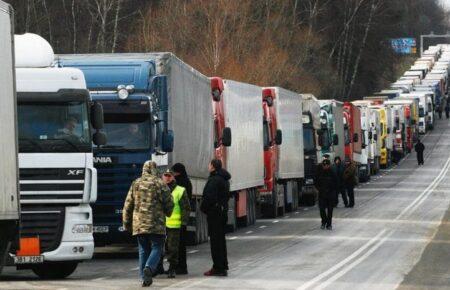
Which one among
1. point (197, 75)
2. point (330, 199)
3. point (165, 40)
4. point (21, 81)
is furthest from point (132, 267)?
point (165, 40)

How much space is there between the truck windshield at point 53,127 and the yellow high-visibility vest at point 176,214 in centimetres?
137

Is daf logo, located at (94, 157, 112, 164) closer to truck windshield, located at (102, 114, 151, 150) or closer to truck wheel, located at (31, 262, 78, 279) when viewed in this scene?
truck windshield, located at (102, 114, 151, 150)

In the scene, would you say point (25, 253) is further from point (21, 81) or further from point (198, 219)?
point (198, 219)

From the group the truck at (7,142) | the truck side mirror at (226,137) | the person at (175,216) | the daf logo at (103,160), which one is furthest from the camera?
the truck side mirror at (226,137)

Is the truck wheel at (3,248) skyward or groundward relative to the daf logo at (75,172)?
groundward

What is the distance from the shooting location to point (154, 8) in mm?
89062

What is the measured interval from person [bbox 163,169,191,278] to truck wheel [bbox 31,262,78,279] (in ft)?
5.30

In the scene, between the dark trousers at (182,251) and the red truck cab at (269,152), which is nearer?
the dark trousers at (182,251)

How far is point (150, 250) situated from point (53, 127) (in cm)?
237

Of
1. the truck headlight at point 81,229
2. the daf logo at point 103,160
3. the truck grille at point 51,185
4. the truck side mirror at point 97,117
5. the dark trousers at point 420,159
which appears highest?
the truck side mirror at point 97,117

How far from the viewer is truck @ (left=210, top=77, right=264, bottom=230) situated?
3353 cm

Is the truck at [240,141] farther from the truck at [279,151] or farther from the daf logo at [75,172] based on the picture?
the daf logo at [75,172]

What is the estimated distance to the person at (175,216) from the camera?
21.8 m

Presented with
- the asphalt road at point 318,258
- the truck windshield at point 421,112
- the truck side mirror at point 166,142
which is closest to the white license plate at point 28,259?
the asphalt road at point 318,258
